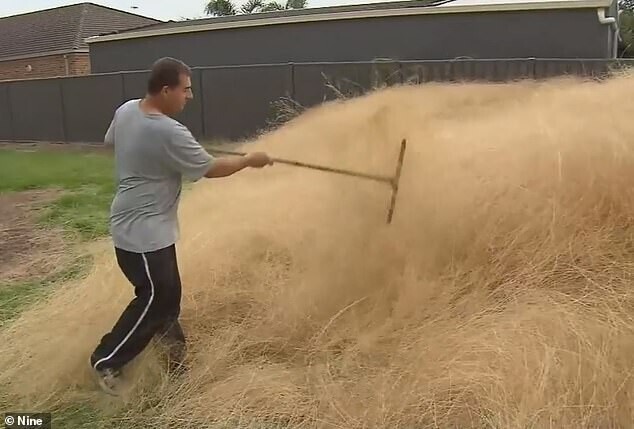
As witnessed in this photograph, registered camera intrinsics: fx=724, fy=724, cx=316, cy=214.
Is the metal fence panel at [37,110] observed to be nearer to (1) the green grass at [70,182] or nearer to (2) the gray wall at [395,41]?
(1) the green grass at [70,182]

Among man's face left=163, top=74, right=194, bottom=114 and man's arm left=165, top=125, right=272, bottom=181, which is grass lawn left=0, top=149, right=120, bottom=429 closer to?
man's arm left=165, top=125, right=272, bottom=181

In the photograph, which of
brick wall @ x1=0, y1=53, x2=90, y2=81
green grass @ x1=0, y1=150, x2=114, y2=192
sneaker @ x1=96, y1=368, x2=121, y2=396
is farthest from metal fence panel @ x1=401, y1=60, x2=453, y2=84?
brick wall @ x1=0, y1=53, x2=90, y2=81

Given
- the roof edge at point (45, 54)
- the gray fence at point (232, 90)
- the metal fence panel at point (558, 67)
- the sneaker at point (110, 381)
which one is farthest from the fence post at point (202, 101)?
the sneaker at point (110, 381)

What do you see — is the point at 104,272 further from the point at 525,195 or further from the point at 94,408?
the point at 525,195

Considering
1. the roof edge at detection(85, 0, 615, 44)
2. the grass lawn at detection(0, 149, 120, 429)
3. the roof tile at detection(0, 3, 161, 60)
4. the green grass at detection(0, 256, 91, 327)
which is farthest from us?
the roof tile at detection(0, 3, 161, 60)

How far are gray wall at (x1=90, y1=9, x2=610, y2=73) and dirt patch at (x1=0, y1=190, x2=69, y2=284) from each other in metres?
9.99

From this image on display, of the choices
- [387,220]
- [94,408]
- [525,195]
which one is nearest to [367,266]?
[387,220]

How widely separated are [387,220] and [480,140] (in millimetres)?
947

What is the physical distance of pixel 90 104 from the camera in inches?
707

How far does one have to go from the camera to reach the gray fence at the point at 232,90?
12.5 metres

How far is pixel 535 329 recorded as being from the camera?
3.43 metres

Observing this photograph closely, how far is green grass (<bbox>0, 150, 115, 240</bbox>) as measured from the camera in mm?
7504

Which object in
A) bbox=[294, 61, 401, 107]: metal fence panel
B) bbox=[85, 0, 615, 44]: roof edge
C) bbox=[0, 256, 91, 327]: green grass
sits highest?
bbox=[85, 0, 615, 44]: roof edge

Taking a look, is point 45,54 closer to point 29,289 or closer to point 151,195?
point 29,289
